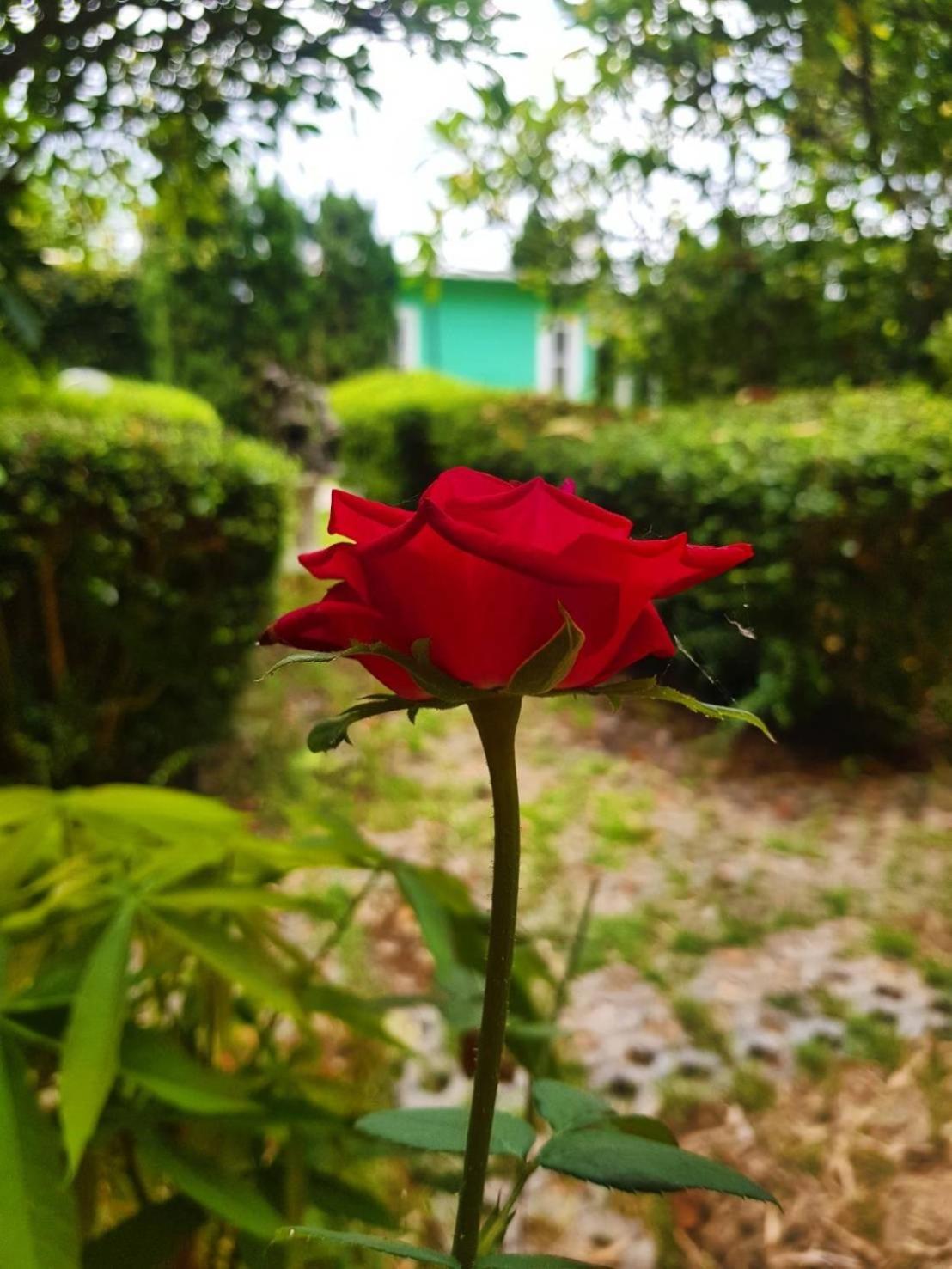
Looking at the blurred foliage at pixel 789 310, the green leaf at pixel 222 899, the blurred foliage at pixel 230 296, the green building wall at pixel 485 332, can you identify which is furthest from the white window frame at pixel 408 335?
the green leaf at pixel 222 899

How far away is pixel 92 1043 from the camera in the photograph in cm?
42

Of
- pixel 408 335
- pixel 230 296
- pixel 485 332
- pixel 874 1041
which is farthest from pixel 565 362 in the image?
pixel 230 296

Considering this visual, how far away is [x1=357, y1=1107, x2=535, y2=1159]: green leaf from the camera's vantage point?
35 cm

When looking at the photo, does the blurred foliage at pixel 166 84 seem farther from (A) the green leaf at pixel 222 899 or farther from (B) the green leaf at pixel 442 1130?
(B) the green leaf at pixel 442 1130

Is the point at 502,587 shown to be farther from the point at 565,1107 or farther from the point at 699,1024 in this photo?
the point at 699,1024

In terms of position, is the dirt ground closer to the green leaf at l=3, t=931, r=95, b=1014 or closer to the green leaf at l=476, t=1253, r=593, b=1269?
the green leaf at l=3, t=931, r=95, b=1014

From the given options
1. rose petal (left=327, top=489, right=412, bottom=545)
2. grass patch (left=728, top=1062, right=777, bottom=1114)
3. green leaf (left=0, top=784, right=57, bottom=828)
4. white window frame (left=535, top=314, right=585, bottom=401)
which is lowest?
grass patch (left=728, top=1062, right=777, bottom=1114)

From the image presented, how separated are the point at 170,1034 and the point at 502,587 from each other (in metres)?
0.56

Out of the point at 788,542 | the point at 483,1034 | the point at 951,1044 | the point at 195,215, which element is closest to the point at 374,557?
the point at 483,1034

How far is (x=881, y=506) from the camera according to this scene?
1081 mm

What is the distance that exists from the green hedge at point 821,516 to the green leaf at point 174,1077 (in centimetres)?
49

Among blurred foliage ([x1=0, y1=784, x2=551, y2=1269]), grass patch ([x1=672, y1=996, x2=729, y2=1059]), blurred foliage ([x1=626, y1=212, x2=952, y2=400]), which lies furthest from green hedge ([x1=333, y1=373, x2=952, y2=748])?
blurred foliage ([x1=0, y1=784, x2=551, y2=1269])

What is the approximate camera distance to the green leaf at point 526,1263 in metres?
0.30

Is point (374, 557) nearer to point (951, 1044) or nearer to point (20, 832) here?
point (20, 832)
